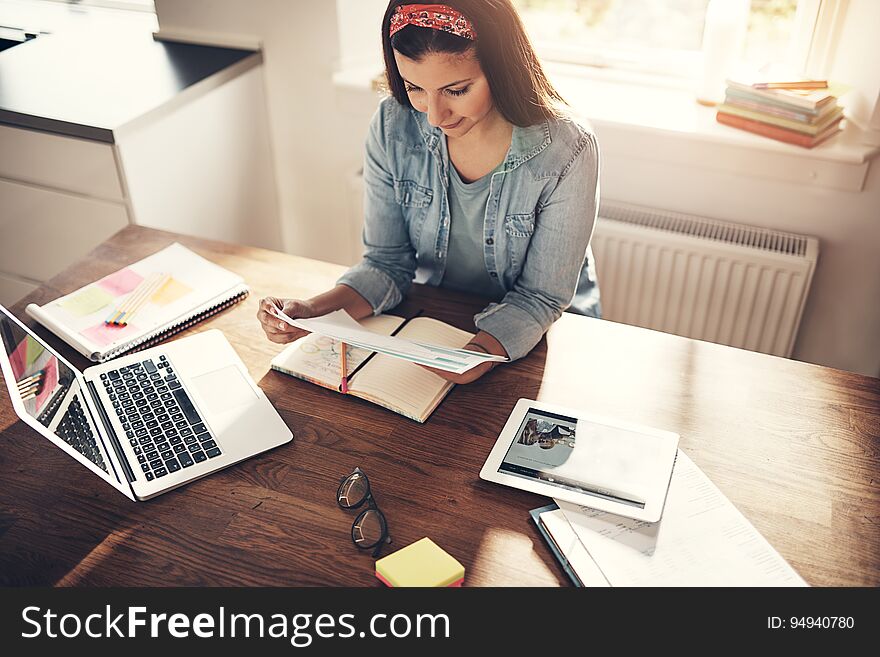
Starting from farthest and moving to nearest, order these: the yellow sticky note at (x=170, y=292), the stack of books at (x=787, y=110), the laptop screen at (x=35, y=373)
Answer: the stack of books at (x=787, y=110)
the yellow sticky note at (x=170, y=292)
the laptop screen at (x=35, y=373)

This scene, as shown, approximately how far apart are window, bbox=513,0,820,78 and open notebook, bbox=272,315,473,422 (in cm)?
115

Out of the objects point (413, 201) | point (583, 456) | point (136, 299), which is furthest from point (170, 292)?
point (583, 456)

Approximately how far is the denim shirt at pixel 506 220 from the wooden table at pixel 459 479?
0.09 metres

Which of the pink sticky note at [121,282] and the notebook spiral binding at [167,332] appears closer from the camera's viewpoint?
the notebook spiral binding at [167,332]

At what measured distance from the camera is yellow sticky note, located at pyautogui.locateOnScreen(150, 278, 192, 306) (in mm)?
1490

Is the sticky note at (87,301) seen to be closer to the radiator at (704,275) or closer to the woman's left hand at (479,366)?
the woman's left hand at (479,366)

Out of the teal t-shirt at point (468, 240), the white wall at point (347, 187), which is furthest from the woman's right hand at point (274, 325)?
the white wall at point (347, 187)

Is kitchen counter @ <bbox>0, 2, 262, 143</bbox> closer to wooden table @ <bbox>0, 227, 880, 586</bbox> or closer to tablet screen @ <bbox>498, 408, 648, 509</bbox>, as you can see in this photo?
wooden table @ <bbox>0, 227, 880, 586</bbox>

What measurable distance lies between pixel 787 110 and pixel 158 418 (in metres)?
1.51

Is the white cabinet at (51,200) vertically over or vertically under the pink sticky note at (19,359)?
under

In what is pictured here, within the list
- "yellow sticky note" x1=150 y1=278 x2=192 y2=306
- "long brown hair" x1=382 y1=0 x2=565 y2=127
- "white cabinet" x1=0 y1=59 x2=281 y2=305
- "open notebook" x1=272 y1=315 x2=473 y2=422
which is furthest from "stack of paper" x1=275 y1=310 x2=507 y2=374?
"white cabinet" x1=0 y1=59 x2=281 y2=305

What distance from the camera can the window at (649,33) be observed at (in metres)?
2.01

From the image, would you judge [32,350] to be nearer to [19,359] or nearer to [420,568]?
[19,359]

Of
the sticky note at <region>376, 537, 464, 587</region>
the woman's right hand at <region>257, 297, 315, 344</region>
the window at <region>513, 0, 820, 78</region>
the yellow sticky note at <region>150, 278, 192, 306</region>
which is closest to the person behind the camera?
the sticky note at <region>376, 537, 464, 587</region>
